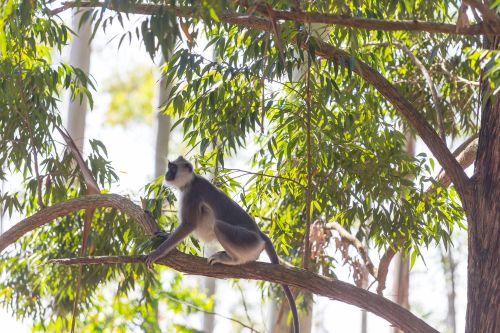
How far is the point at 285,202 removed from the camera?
6.16m

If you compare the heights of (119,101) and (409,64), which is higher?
(119,101)

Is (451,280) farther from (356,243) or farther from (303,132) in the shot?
(303,132)

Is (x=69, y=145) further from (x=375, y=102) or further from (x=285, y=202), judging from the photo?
(x=375, y=102)

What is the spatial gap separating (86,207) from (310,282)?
151 cm

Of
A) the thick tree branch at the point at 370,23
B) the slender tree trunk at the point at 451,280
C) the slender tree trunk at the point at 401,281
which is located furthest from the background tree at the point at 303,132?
the slender tree trunk at the point at 451,280

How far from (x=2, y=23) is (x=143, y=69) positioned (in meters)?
16.5

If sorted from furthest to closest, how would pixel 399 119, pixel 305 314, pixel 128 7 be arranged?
pixel 305 314 < pixel 399 119 < pixel 128 7

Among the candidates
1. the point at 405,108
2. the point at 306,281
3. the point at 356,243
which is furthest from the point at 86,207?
the point at 356,243

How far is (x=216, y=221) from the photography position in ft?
16.4

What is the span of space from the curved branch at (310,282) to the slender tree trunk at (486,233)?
32cm

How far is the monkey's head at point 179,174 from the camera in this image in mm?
5207

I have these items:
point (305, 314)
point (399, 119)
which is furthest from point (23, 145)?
point (305, 314)

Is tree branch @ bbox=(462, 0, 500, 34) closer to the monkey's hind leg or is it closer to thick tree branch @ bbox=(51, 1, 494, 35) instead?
thick tree branch @ bbox=(51, 1, 494, 35)

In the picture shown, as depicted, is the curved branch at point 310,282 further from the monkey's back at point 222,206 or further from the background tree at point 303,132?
the monkey's back at point 222,206
